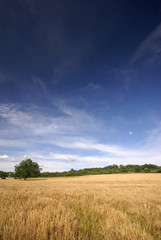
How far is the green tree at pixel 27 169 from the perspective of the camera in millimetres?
59272

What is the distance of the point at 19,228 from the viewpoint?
8.57 feet

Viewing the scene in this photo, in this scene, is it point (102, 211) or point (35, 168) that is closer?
point (102, 211)

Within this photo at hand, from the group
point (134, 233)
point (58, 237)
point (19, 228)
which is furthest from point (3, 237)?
point (134, 233)

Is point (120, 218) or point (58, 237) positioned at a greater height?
point (58, 237)

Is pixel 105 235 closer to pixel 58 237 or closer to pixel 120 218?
pixel 58 237

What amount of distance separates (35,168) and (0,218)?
66615mm

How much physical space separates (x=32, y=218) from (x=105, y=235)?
175 centimetres

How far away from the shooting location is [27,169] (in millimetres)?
59688

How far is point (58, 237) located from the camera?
2.44 metres

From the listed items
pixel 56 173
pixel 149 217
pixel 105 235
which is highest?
pixel 105 235

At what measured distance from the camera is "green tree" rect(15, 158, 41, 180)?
2334 inches

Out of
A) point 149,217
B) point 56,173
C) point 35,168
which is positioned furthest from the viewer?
point 56,173

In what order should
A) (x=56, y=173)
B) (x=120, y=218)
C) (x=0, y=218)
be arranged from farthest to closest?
(x=56, y=173) → (x=120, y=218) → (x=0, y=218)

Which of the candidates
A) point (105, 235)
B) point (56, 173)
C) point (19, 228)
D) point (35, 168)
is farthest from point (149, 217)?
point (56, 173)
